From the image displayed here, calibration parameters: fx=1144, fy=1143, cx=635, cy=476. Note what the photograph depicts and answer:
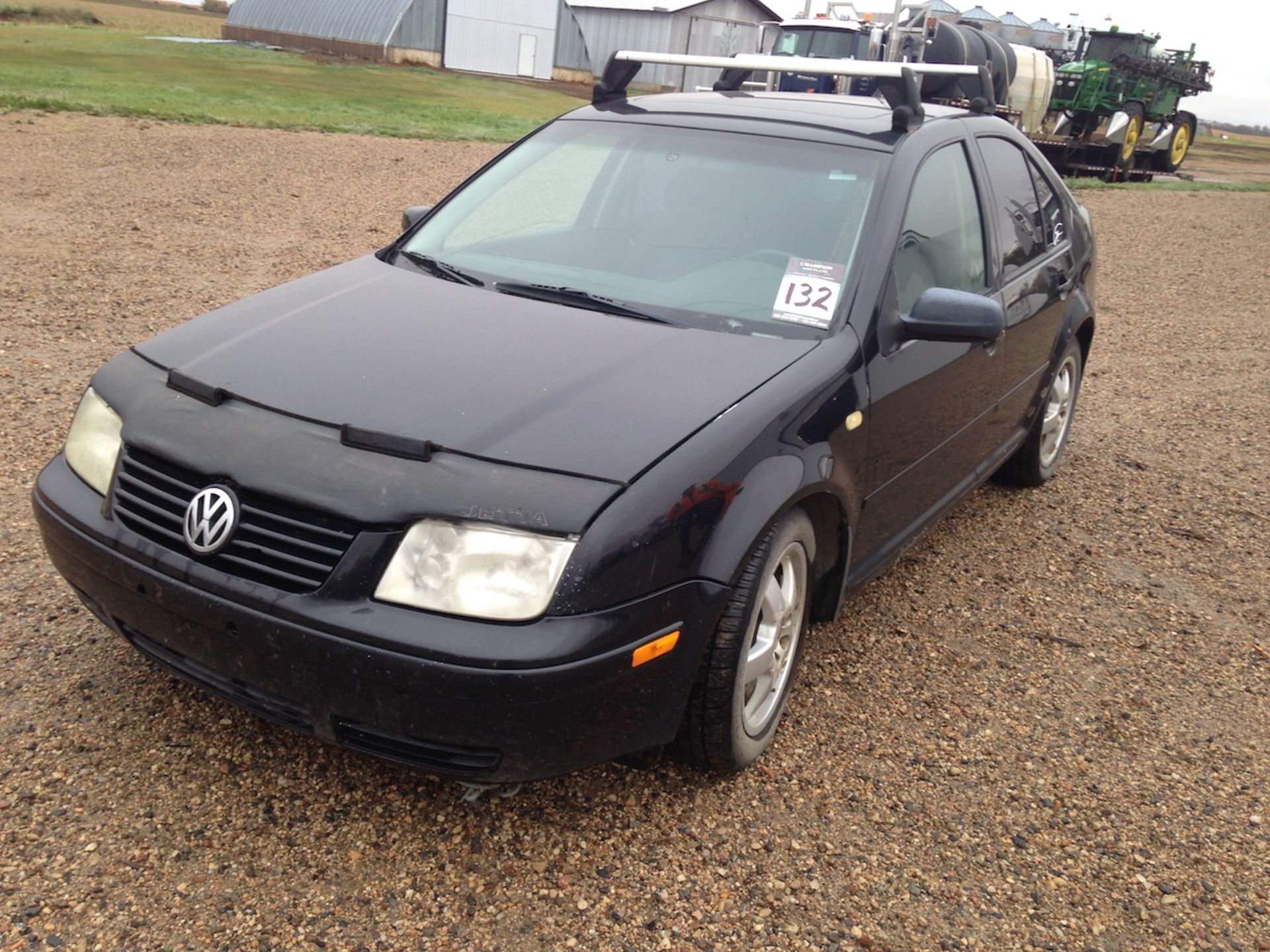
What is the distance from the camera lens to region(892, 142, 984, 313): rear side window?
3520 millimetres

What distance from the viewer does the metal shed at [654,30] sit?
4116cm

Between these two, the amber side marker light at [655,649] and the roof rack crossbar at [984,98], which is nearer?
the amber side marker light at [655,649]

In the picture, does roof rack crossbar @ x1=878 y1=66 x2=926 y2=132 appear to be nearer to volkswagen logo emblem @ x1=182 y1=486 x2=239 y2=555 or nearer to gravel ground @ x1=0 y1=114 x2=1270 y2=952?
gravel ground @ x1=0 y1=114 x2=1270 y2=952

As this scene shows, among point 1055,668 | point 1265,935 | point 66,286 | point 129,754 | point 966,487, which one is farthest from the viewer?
point 66,286

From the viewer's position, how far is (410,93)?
25312mm

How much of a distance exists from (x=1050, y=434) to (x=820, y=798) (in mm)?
3027

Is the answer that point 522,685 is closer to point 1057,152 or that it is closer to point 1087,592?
point 1087,592

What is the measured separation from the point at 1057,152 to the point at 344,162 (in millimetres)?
17234

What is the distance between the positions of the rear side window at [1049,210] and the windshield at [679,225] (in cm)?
159

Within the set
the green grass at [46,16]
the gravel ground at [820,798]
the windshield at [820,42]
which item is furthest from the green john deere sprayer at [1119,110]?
the green grass at [46,16]

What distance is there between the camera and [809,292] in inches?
129

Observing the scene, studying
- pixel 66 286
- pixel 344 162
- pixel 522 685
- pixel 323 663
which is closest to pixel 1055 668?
pixel 522 685

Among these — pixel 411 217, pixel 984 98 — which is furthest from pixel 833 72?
pixel 411 217

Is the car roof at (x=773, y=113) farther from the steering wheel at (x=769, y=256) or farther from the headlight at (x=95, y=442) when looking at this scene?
the headlight at (x=95, y=442)
